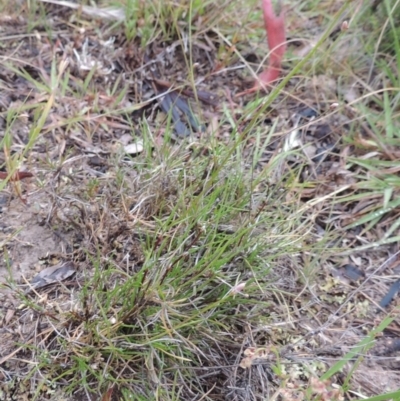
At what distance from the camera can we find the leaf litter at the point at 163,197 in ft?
4.71

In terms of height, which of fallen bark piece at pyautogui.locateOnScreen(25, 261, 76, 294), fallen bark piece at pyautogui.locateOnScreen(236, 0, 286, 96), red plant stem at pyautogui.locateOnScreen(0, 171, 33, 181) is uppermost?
fallen bark piece at pyautogui.locateOnScreen(236, 0, 286, 96)

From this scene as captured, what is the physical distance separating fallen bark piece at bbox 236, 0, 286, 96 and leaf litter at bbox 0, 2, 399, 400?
4.1 inches

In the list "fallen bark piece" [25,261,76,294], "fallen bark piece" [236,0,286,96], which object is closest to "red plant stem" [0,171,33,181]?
"fallen bark piece" [25,261,76,294]

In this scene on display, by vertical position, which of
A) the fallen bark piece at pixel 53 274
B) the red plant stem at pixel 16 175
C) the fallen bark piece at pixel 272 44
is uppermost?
the fallen bark piece at pixel 272 44

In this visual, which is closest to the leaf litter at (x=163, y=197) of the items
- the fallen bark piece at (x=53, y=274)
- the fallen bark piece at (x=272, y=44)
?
the fallen bark piece at (x=53, y=274)

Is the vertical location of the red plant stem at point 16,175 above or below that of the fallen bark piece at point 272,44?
below

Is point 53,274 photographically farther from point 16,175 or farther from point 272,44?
point 272,44

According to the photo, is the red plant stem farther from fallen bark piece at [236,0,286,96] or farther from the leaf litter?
fallen bark piece at [236,0,286,96]

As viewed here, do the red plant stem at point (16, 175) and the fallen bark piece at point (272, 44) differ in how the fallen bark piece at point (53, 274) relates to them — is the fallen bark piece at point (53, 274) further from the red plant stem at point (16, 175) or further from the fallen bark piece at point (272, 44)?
A: the fallen bark piece at point (272, 44)

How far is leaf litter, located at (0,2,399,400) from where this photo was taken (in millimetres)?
1435

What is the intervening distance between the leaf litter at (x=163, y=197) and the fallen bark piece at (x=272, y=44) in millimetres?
104

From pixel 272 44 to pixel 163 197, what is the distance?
84 cm

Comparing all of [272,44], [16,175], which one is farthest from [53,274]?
[272,44]

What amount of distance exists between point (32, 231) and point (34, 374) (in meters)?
0.45
